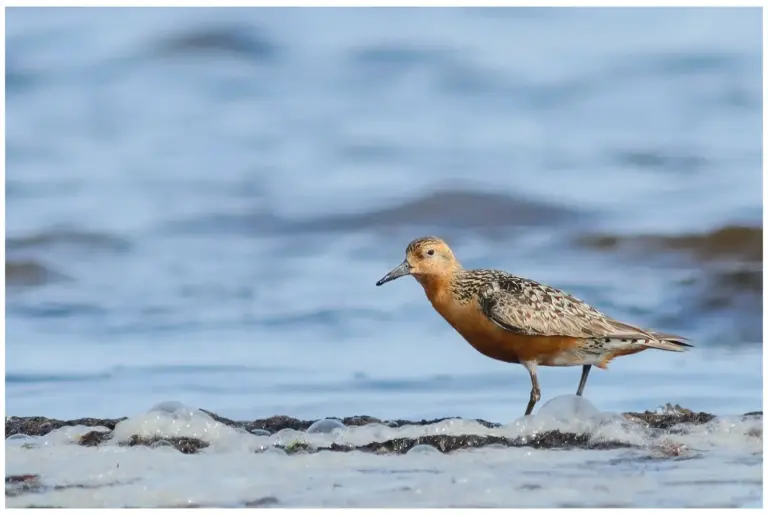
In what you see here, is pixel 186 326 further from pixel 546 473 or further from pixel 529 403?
pixel 546 473

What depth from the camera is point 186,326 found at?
1028 cm

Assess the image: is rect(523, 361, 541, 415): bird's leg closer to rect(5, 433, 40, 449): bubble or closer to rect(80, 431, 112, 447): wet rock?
rect(80, 431, 112, 447): wet rock

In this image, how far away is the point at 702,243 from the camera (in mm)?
12289

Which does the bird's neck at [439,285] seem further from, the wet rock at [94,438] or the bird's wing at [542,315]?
the wet rock at [94,438]

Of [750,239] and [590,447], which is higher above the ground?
[750,239]

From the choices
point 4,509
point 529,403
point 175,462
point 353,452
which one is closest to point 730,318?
point 529,403

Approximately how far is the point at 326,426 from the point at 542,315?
1509 millimetres

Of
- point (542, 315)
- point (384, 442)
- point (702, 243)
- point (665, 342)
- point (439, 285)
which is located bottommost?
point (384, 442)

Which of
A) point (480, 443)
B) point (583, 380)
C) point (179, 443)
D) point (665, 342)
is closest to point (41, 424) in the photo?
point (179, 443)

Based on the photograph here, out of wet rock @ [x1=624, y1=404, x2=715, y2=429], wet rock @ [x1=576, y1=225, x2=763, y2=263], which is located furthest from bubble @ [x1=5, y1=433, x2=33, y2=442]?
wet rock @ [x1=576, y1=225, x2=763, y2=263]

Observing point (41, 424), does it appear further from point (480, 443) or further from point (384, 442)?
point (480, 443)

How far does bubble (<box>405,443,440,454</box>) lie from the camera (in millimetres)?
6863

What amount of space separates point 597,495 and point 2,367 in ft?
12.2

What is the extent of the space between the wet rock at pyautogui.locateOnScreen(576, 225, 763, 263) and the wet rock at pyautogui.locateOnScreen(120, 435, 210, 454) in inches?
240
